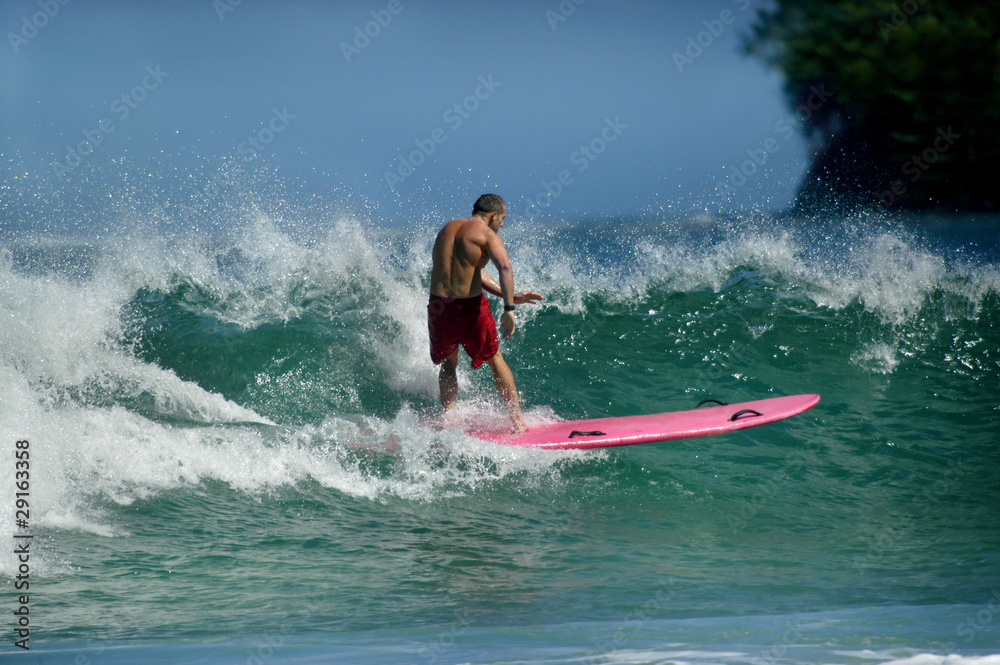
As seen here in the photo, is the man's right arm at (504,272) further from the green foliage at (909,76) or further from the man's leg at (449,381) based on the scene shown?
the green foliage at (909,76)

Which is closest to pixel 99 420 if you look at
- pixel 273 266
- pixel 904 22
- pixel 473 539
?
pixel 473 539

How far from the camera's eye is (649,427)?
4754 mm

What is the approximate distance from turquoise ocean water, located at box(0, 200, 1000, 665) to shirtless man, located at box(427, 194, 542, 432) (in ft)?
1.68

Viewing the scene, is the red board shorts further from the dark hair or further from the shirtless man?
the dark hair

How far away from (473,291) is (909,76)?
2379 cm

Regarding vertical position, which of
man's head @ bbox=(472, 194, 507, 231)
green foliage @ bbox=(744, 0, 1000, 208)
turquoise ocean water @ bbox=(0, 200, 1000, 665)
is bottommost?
turquoise ocean water @ bbox=(0, 200, 1000, 665)

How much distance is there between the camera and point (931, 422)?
526cm

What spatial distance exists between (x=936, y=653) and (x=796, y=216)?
1089 inches

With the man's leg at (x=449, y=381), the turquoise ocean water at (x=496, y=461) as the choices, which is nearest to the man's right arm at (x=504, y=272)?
the man's leg at (x=449, y=381)

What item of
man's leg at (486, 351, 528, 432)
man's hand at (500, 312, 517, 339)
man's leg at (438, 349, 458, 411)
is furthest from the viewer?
man's leg at (438, 349, 458, 411)

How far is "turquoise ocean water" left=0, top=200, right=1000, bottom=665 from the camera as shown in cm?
253

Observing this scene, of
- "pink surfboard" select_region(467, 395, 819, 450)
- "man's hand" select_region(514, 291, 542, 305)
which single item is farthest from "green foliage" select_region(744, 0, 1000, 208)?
"man's hand" select_region(514, 291, 542, 305)

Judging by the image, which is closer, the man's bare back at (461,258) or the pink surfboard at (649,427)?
the man's bare back at (461,258)

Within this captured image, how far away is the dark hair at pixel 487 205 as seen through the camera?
454cm
